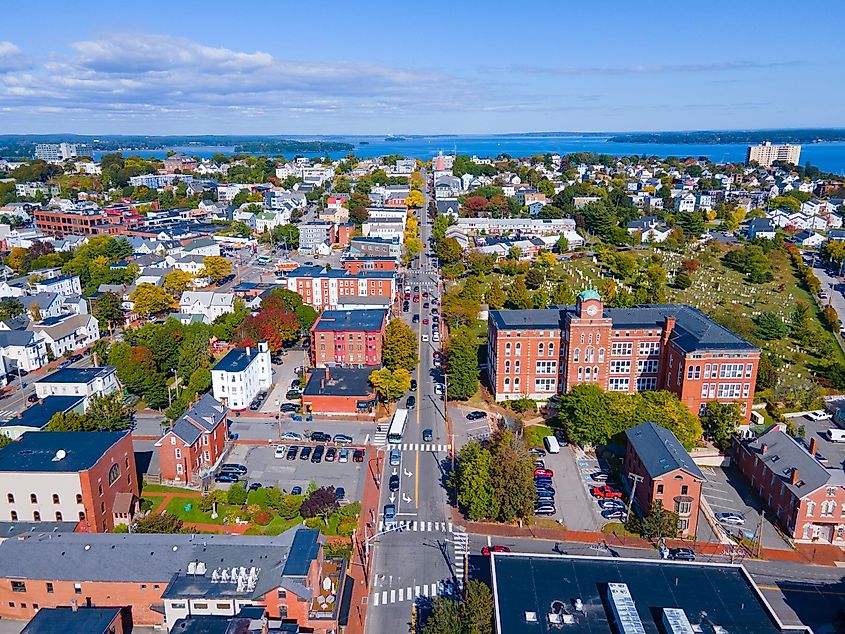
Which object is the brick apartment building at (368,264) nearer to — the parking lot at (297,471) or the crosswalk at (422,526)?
the parking lot at (297,471)

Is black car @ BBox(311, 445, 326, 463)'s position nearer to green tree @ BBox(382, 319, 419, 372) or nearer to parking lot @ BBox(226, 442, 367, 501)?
parking lot @ BBox(226, 442, 367, 501)

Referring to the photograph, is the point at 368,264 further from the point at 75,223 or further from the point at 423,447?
the point at 75,223

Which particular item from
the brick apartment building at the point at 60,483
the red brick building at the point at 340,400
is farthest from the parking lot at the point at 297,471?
the brick apartment building at the point at 60,483

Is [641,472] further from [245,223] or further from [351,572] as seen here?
[245,223]

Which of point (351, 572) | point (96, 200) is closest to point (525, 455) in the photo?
point (351, 572)

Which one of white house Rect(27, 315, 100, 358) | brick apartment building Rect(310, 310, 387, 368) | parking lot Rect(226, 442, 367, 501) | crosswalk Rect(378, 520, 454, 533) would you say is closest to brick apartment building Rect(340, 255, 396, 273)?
brick apartment building Rect(310, 310, 387, 368)
